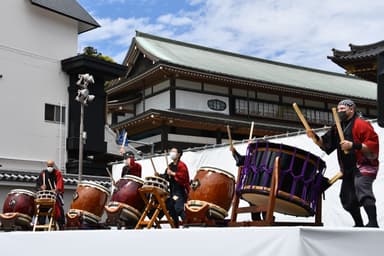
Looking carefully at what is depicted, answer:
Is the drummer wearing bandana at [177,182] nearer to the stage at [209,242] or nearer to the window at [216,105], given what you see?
the stage at [209,242]

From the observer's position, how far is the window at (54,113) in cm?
1528

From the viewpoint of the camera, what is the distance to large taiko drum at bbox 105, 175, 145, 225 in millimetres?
6770

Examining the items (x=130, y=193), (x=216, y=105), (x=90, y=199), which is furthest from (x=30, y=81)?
(x=130, y=193)

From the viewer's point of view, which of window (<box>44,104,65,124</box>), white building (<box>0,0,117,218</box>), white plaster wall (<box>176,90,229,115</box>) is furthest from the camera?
white plaster wall (<box>176,90,229,115</box>)

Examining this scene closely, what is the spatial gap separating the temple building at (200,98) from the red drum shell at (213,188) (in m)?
11.7

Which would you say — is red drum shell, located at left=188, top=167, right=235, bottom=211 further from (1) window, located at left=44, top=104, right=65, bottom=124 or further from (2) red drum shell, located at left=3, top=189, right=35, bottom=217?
(1) window, located at left=44, top=104, right=65, bottom=124

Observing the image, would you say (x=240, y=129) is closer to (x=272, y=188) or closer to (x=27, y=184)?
(x=27, y=184)

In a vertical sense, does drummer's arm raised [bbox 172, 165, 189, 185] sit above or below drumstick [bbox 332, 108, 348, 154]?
below

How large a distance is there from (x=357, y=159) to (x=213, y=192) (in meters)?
1.85

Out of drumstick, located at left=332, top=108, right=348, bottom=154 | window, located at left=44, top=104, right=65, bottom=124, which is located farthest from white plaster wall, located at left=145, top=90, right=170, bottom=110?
drumstick, located at left=332, top=108, right=348, bottom=154

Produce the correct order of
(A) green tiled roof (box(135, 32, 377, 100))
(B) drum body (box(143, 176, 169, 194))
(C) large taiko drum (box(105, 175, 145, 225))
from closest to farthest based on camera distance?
(B) drum body (box(143, 176, 169, 194)), (C) large taiko drum (box(105, 175, 145, 225)), (A) green tiled roof (box(135, 32, 377, 100))

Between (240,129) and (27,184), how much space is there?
8.35 m

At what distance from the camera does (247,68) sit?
22875 millimetres

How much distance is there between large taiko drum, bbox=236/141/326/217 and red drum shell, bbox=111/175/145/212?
2.43 metres
